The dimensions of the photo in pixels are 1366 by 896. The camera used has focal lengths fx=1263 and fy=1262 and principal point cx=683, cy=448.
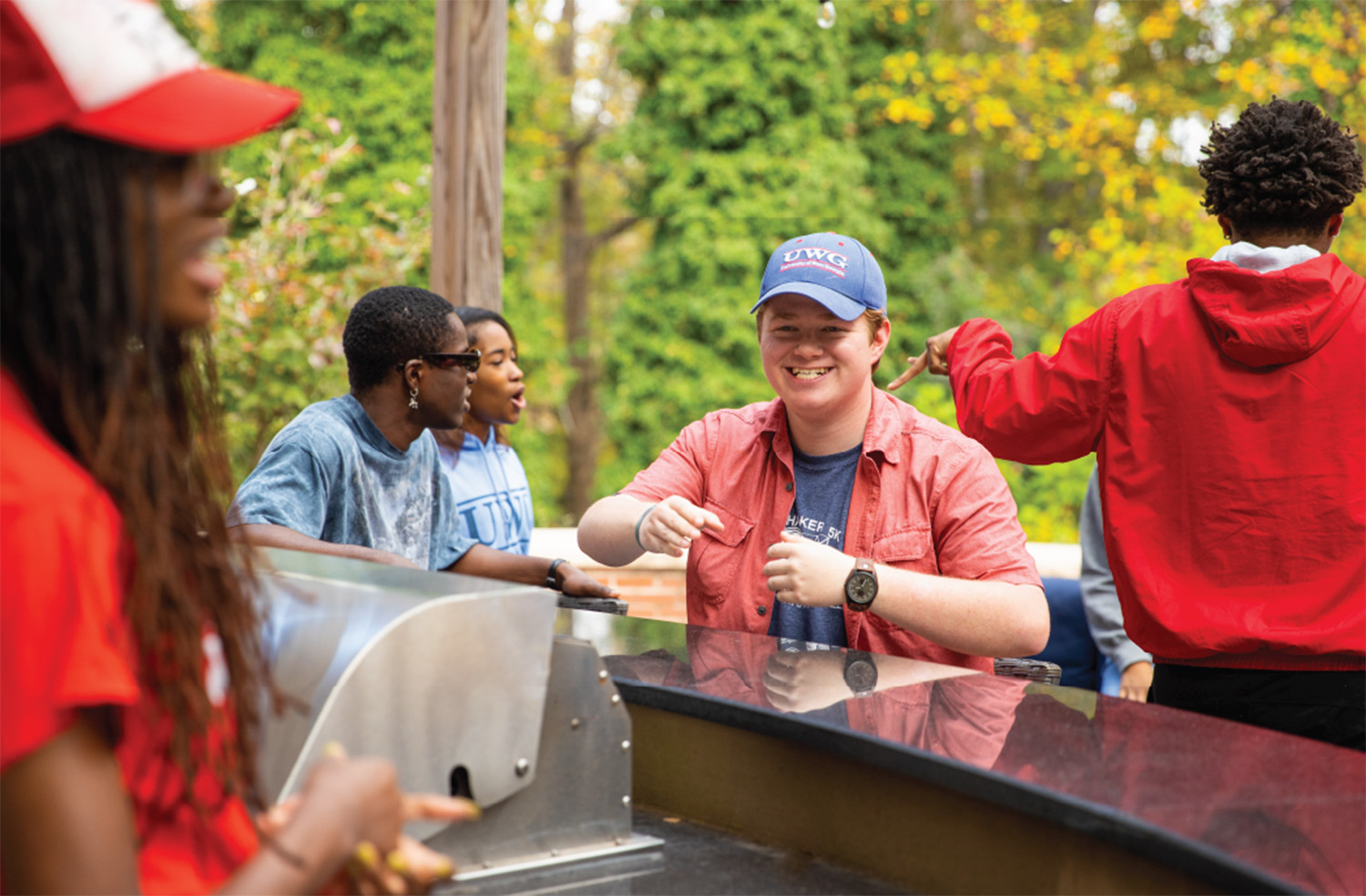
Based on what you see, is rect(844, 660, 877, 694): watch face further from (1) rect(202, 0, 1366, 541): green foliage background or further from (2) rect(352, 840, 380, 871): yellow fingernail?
(1) rect(202, 0, 1366, 541): green foliage background

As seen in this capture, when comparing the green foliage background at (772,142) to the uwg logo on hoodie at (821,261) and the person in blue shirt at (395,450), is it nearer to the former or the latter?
the person in blue shirt at (395,450)

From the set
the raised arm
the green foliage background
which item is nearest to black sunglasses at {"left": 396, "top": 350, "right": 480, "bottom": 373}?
the raised arm

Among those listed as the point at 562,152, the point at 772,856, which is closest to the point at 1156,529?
the point at 772,856

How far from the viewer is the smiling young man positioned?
8.88ft

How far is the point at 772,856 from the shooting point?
2.10 m

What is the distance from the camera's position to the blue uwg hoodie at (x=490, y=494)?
4.53m

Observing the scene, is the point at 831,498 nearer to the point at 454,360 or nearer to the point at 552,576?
the point at 552,576

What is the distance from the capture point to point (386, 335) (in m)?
3.53

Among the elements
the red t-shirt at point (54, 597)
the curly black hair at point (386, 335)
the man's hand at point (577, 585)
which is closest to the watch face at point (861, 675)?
the man's hand at point (577, 585)

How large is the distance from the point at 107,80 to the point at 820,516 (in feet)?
6.89

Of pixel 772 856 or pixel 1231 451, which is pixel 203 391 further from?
pixel 1231 451

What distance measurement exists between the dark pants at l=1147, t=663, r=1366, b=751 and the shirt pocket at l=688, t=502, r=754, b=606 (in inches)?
41.8

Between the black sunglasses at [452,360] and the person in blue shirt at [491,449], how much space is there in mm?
1014

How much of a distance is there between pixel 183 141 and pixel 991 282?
45.0ft
